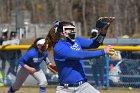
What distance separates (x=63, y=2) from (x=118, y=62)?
42512mm

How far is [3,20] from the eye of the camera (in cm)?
5647

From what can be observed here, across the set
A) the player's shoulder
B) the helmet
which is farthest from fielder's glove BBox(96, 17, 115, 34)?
the player's shoulder

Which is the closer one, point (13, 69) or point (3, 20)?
point (13, 69)

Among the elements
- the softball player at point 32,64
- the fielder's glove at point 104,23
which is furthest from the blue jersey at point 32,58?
the fielder's glove at point 104,23

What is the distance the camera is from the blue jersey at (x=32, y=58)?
13070 millimetres

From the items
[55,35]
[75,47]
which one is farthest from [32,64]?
[75,47]

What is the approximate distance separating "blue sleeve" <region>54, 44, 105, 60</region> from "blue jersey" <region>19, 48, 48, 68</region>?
4.10 metres

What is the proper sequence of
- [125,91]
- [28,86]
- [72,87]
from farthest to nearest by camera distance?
[28,86], [125,91], [72,87]

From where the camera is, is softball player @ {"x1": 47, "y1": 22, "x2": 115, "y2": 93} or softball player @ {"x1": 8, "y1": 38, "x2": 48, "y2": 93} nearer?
softball player @ {"x1": 47, "y1": 22, "x2": 115, "y2": 93}

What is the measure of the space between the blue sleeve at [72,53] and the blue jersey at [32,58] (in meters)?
4.10

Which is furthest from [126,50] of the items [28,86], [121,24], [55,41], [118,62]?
[121,24]

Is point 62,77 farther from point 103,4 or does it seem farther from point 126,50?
point 103,4

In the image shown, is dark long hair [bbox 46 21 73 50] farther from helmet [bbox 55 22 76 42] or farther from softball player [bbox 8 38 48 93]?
softball player [bbox 8 38 48 93]

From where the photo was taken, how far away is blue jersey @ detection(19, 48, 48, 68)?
13070 mm
